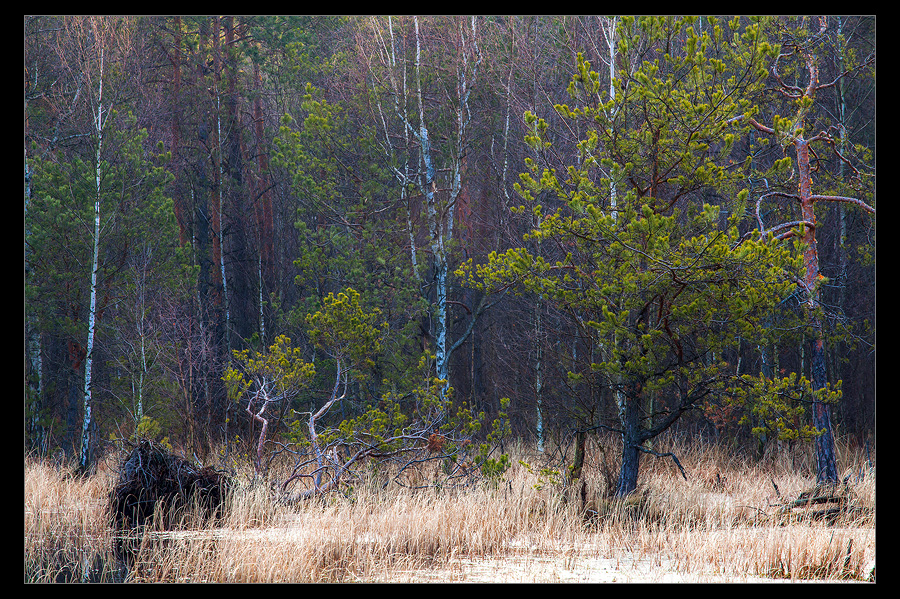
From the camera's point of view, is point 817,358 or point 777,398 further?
point 817,358

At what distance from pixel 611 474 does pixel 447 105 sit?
8153 millimetres

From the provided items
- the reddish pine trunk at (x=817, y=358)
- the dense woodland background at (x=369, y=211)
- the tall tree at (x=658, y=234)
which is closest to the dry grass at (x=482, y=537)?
the reddish pine trunk at (x=817, y=358)

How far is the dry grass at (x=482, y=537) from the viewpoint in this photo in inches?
258

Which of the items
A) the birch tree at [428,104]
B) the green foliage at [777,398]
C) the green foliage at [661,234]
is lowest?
the green foliage at [777,398]

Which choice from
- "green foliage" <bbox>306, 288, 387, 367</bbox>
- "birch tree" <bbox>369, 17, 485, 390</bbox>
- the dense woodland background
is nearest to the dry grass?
"green foliage" <bbox>306, 288, 387, 367</bbox>

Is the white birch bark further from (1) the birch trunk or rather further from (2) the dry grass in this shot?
(2) the dry grass

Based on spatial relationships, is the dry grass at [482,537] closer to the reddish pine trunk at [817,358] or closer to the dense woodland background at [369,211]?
the reddish pine trunk at [817,358]

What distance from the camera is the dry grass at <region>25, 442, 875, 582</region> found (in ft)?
21.5

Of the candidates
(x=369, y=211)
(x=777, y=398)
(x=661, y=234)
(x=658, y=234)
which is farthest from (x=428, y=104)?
(x=777, y=398)

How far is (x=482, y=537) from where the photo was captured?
25.1 feet

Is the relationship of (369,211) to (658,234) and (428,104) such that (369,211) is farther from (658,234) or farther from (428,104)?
(658,234)

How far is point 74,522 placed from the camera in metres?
8.44
